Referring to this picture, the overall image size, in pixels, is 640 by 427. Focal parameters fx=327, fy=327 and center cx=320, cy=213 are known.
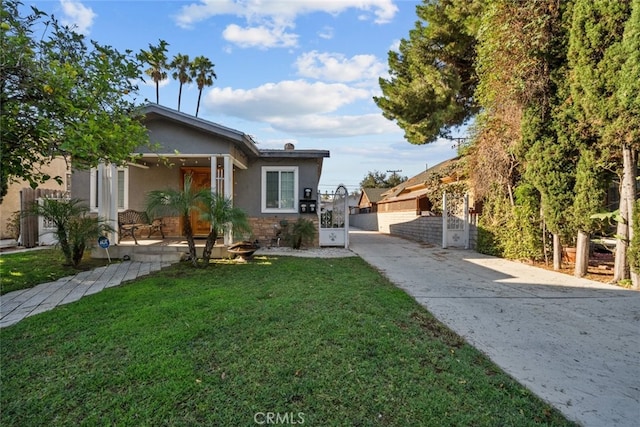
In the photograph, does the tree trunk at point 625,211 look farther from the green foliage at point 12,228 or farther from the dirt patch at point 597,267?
the green foliage at point 12,228

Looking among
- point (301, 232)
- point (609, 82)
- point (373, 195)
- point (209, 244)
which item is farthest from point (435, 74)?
point (373, 195)

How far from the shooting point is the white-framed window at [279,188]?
12047 mm

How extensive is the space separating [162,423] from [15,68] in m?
4.39

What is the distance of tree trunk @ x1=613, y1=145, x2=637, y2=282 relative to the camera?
6.43 metres

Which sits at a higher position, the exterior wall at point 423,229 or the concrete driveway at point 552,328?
the exterior wall at point 423,229

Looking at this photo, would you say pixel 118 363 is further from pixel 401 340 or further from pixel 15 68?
pixel 15 68

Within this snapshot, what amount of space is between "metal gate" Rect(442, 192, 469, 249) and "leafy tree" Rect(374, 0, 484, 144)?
3.05m

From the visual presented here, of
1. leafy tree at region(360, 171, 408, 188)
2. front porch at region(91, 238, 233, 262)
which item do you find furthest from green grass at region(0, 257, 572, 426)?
leafy tree at region(360, 171, 408, 188)

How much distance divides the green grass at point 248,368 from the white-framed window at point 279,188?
7062 millimetres

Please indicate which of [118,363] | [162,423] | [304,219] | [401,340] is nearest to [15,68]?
[118,363]

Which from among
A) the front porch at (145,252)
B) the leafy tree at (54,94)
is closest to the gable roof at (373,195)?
the front porch at (145,252)

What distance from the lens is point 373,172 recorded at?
5538 cm

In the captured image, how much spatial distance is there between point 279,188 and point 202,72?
20005 millimetres

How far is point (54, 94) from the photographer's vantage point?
406cm
